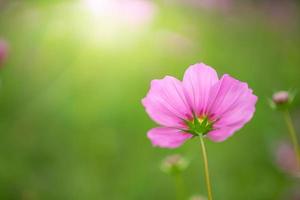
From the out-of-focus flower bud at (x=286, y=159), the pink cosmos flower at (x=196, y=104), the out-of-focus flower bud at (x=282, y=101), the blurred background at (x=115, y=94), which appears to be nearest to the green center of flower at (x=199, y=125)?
the pink cosmos flower at (x=196, y=104)

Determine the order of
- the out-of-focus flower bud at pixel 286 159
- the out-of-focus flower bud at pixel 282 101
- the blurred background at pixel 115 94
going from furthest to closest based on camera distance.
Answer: the blurred background at pixel 115 94 → the out-of-focus flower bud at pixel 286 159 → the out-of-focus flower bud at pixel 282 101

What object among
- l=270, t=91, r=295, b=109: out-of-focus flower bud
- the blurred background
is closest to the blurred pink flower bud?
l=270, t=91, r=295, b=109: out-of-focus flower bud

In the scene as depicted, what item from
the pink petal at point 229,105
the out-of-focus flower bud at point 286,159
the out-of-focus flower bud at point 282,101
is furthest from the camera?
the out-of-focus flower bud at point 286,159

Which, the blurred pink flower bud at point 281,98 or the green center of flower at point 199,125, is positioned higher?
the blurred pink flower bud at point 281,98

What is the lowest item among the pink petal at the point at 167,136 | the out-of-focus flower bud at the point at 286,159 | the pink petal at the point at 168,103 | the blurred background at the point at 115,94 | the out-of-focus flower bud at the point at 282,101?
the pink petal at the point at 167,136

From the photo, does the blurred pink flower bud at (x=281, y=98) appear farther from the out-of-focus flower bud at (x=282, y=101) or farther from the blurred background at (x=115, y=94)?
the blurred background at (x=115, y=94)

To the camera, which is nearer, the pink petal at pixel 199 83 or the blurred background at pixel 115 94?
the pink petal at pixel 199 83

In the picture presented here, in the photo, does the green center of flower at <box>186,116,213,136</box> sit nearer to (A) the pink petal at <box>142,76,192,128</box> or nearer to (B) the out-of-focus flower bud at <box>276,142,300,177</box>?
(A) the pink petal at <box>142,76,192,128</box>

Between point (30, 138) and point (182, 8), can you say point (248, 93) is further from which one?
point (182, 8)
